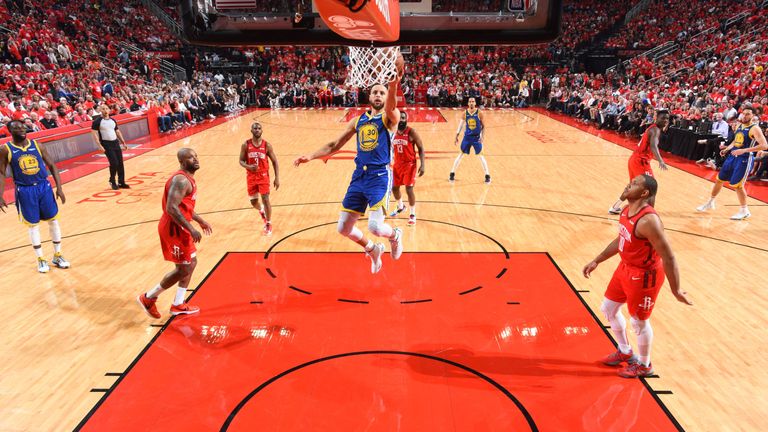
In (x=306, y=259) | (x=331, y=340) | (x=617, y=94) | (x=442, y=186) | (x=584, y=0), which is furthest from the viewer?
(x=584, y=0)

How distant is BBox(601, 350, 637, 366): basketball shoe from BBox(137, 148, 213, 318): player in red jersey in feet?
12.2

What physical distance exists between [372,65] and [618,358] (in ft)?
14.4

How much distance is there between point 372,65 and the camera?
6.26 metres

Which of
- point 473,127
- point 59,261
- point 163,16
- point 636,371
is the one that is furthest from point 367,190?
point 163,16

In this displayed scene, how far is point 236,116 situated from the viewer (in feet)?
76.7

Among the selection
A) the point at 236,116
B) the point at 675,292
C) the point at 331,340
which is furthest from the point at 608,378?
the point at 236,116

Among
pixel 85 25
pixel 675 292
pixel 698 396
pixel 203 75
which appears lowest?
pixel 698 396

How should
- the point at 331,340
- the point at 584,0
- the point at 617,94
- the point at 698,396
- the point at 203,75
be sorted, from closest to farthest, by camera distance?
the point at 698,396 → the point at 331,340 → the point at 617,94 → the point at 203,75 → the point at 584,0

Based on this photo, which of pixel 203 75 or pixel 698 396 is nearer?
pixel 698 396

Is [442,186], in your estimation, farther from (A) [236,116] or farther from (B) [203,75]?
(B) [203,75]

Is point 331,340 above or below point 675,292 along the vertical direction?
below

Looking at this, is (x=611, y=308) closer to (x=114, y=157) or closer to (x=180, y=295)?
(x=180, y=295)

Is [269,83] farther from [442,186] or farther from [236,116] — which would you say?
[442,186]

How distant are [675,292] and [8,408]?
5024 millimetres
